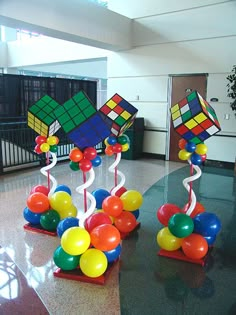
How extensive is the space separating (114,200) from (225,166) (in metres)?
4.31

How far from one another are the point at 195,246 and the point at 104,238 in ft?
2.93

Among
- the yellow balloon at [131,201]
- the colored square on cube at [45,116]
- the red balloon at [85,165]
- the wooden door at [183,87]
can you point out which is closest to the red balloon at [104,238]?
the red balloon at [85,165]

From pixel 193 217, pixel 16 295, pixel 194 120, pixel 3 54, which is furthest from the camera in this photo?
pixel 3 54

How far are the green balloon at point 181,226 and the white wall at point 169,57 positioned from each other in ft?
14.1

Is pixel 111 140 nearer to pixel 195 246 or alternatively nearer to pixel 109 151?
pixel 109 151

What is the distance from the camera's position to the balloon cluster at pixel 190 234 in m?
2.69

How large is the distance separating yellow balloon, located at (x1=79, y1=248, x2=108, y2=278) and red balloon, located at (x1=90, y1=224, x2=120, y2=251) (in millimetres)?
60

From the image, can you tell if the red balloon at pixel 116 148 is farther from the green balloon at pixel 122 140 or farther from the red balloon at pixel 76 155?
the red balloon at pixel 76 155

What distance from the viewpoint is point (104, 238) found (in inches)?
96.2

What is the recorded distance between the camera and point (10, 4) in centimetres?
462

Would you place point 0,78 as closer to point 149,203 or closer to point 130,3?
point 130,3

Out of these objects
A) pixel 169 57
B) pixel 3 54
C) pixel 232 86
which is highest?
pixel 3 54

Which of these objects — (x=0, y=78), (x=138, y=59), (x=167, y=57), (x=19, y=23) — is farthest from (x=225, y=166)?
(x=0, y=78)

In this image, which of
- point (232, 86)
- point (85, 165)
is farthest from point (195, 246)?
point (232, 86)
